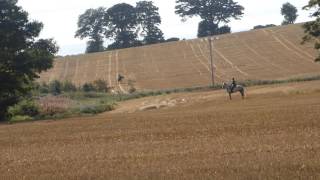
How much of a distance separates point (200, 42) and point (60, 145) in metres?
80.1

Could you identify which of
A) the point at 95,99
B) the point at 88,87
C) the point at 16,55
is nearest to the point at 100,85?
the point at 88,87

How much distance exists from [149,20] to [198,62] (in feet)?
193

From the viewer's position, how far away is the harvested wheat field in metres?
14.6

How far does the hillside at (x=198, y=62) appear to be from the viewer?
265ft

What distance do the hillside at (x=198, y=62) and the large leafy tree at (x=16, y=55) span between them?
29792 mm

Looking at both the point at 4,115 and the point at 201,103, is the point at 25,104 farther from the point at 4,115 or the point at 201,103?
the point at 201,103

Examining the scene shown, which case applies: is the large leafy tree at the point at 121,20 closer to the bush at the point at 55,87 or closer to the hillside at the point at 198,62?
the hillside at the point at 198,62

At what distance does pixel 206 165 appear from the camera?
50.4ft

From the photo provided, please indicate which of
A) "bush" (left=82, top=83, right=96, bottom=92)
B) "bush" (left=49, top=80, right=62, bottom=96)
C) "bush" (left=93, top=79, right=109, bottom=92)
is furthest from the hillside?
"bush" (left=49, top=80, right=62, bottom=96)

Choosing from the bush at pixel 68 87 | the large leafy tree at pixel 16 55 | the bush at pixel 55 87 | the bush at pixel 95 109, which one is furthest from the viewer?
the bush at pixel 68 87

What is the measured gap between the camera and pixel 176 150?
765 inches

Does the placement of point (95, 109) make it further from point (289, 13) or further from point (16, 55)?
point (289, 13)

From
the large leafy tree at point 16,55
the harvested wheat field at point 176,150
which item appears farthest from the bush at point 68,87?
the harvested wheat field at point 176,150

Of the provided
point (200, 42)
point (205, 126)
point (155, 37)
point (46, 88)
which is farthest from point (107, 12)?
point (205, 126)
